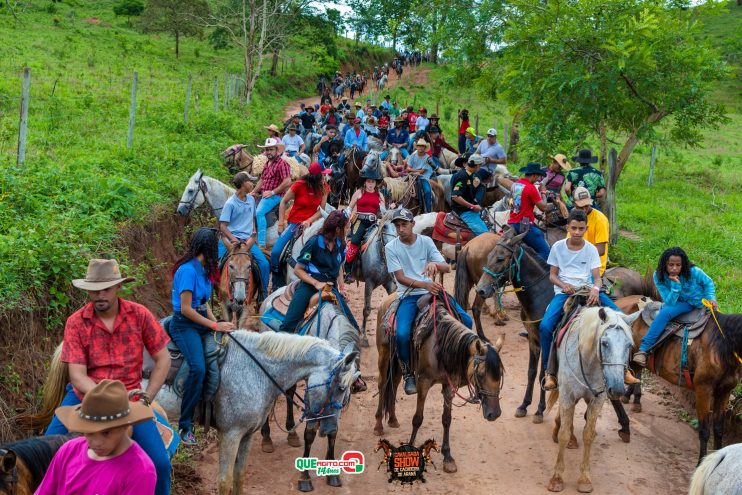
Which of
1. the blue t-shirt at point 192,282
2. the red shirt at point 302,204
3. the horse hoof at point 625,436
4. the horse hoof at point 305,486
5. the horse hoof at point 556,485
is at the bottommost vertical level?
the horse hoof at point 305,486

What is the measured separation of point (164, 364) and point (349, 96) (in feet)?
157

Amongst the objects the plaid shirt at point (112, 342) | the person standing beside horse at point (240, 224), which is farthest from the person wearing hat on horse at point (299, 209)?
the plaid shirt at point (112, 342)

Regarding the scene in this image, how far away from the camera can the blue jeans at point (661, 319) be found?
8.34m

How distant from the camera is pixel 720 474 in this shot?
213 inches

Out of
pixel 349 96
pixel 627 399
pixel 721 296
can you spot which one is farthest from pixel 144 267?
pixel 349 96

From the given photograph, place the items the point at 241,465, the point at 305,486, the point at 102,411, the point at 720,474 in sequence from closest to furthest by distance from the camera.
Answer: the point at 102,411 → the point at 720,474 → the point at 241,465 → the point at 305,486

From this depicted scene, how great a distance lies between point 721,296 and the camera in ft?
41.1

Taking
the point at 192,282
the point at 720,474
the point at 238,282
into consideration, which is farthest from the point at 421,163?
the point at 720,474

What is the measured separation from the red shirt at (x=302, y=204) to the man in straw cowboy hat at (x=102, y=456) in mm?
7081

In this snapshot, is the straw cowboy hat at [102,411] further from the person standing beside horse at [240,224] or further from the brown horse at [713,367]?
the brown horse at [713,367]

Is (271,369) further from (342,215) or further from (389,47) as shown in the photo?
(389,47)

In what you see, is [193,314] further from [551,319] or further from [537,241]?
[537,241]

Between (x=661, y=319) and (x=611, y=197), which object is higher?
(x=611, y=197)

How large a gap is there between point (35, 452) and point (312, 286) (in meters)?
4.09
